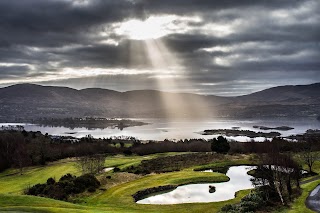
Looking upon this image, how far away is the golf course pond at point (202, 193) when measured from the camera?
160ft

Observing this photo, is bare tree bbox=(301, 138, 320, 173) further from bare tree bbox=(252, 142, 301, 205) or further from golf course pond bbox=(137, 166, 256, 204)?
bare tree bbox=(252, 142, 301, 205)

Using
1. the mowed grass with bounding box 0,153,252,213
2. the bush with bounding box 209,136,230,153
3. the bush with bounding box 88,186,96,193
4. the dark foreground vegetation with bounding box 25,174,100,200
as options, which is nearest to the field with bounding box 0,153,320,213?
the mowed grass with bounding box 0,153,252,213

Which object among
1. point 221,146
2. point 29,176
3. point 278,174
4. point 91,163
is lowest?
point 29,176

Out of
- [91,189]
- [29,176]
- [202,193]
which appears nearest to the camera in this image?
[91,189]

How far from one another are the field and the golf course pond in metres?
2.27

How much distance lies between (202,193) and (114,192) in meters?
14.2

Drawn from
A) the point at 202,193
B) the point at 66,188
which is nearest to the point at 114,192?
the point at 66,188

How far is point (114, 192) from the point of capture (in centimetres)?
5188

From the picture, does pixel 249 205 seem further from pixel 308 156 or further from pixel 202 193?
pixel 308 156

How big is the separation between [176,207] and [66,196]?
56.1 feet

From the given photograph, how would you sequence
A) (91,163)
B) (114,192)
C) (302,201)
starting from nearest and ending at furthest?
(302,201), (114,192), (91,163)

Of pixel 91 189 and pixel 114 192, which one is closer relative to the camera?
pixel 114 192

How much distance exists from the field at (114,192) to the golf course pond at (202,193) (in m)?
2.27

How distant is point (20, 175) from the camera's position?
9081 centimetres
